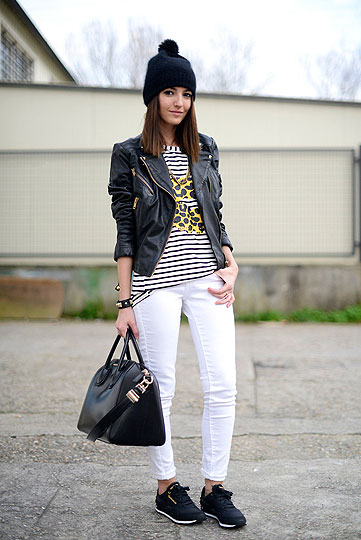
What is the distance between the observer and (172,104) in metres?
2.87

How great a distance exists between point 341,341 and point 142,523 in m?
5.44

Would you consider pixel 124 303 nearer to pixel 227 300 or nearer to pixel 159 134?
pixel 227 300

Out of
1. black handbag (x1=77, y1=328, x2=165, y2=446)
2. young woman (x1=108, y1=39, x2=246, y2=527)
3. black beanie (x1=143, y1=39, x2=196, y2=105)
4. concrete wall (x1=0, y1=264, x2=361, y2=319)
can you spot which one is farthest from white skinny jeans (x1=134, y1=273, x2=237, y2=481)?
concrete wall (x1=0, y1=264, x2=361, y2=319)

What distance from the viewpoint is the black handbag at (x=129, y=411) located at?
2611 mm

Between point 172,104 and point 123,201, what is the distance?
474 millimetres

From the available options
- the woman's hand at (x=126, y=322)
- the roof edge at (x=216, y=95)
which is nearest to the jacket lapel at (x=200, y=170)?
the woman's hand at (x=126, y=322)

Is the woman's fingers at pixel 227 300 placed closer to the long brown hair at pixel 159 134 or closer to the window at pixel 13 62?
the long brown hair at pixel 159 134

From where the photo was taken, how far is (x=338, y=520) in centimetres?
280

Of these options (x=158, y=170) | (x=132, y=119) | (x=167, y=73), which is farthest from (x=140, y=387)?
(x=132, y=119)

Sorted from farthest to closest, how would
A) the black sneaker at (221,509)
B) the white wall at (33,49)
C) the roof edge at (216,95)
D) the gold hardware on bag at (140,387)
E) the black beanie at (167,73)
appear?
the white wall at (33,49), the roof edge at (216,95), the black beanie at (167,73), the black sneaker at (221,509), the gold hardware on bag at (140,387)

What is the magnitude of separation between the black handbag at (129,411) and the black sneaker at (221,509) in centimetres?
39

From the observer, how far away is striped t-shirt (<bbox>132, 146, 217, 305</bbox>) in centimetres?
278

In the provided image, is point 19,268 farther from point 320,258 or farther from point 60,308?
point 320,258

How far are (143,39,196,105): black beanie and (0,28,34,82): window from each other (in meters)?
11.3
